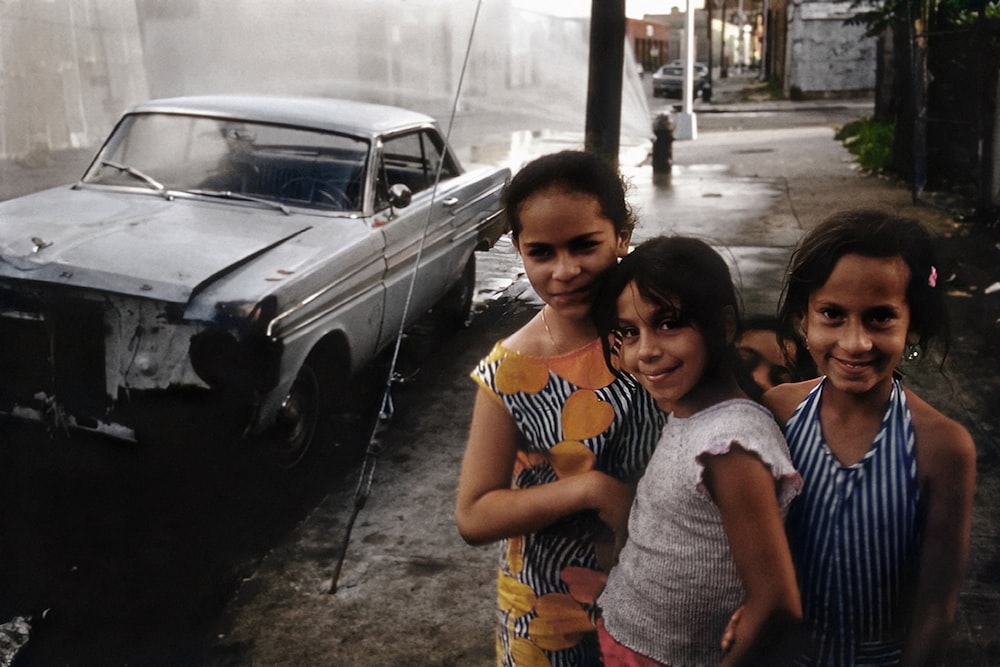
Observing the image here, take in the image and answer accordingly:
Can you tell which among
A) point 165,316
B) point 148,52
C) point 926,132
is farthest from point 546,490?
point 926,132

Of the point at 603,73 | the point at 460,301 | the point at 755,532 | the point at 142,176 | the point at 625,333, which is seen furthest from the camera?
the point at 460,301

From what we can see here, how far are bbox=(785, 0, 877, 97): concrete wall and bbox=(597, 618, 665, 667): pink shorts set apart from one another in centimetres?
2610

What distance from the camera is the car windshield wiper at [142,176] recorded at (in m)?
3.92

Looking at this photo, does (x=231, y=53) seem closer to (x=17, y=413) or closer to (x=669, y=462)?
(x=17, y=413)

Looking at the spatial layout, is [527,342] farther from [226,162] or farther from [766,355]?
[226,162]

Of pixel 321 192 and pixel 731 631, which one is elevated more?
pixel 321 192

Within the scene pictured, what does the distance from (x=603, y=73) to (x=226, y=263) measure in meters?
1.50

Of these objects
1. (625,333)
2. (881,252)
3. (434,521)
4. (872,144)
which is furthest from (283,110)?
(872,144)

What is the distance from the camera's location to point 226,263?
325 centimetres

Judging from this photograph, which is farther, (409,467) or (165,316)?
(409,467)

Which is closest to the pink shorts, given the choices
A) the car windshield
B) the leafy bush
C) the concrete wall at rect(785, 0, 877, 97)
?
the car windshield

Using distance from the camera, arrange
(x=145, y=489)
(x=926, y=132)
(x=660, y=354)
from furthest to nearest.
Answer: (x=926, y=132) < (x=145, y=489) < (x=660, y=354)

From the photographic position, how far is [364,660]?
257cm

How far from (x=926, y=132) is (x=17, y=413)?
7813 mm
